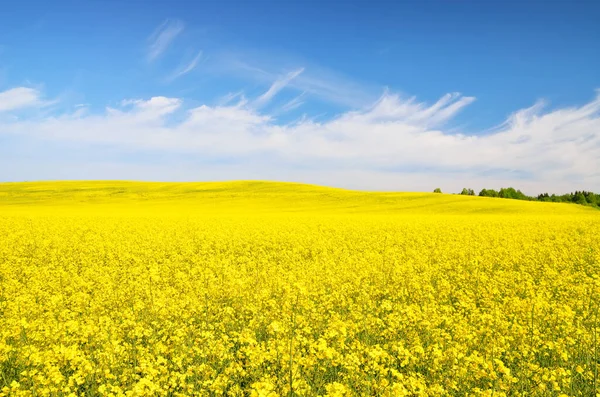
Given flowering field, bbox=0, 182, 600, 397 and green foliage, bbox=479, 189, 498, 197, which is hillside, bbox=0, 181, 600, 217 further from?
green foliage, bbox=479, 189, 498, 197

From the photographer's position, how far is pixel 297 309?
7738 millimetres

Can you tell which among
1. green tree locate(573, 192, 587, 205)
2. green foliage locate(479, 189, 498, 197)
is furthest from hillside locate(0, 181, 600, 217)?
green foliage locate(479, 189, 498, 197)

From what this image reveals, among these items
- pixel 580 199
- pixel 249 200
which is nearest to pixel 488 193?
pixel 580 199

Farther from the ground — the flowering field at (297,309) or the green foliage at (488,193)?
the green foliage at (488,193)

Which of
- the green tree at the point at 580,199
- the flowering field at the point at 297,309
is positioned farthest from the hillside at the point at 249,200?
the green tree at the point at 580,199

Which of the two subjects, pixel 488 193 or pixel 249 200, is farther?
pixel 488 193

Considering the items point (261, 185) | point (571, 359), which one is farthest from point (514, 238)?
point (261, 185)

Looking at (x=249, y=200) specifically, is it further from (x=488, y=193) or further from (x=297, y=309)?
(x=488, y=193)

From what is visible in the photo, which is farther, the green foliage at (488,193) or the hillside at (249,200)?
the green foliage at (488,193)

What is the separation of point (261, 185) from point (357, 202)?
20.8m

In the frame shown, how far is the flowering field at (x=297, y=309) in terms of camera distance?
4.75 meters

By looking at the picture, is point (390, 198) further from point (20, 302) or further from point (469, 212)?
point (20, 302)

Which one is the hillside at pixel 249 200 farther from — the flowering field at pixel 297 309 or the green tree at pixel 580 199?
the green tree at pixel 580 199

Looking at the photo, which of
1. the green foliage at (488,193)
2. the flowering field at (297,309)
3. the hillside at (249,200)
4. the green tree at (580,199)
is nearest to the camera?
the flowering field at (297,309)
